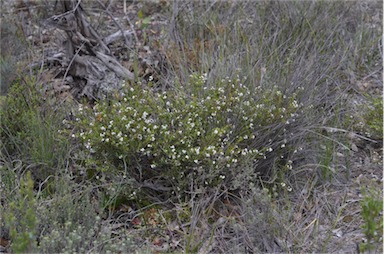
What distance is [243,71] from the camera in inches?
175

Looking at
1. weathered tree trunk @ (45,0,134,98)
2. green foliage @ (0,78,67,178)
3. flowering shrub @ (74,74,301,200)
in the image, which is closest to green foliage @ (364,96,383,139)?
flowering shrub @ (74,74,301,200)

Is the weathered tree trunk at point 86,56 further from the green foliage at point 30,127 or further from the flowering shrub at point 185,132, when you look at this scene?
the flowering shrub at point 185,132

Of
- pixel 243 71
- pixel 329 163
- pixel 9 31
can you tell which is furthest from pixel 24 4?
pixel 329 163

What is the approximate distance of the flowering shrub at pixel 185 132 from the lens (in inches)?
144

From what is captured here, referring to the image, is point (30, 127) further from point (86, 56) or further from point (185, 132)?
point (86, 56)

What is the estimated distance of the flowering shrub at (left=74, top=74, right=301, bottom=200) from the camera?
365cm

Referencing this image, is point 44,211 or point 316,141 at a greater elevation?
point 44,211

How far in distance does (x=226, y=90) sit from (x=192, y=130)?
503 mm

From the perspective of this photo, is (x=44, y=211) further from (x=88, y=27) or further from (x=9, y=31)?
(x=9, y=31)

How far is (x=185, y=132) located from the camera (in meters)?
3.68

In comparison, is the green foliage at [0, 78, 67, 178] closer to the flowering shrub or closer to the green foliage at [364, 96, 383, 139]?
the flowering shrub

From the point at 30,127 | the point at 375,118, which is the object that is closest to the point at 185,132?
the point at 30,127

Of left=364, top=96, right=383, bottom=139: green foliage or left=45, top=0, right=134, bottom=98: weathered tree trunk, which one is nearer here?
left=364, top=96, right=383, bottom=139: green foliage

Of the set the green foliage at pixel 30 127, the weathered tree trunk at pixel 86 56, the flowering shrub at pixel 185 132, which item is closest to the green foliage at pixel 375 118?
the flowering shrub at pixel 185 132
